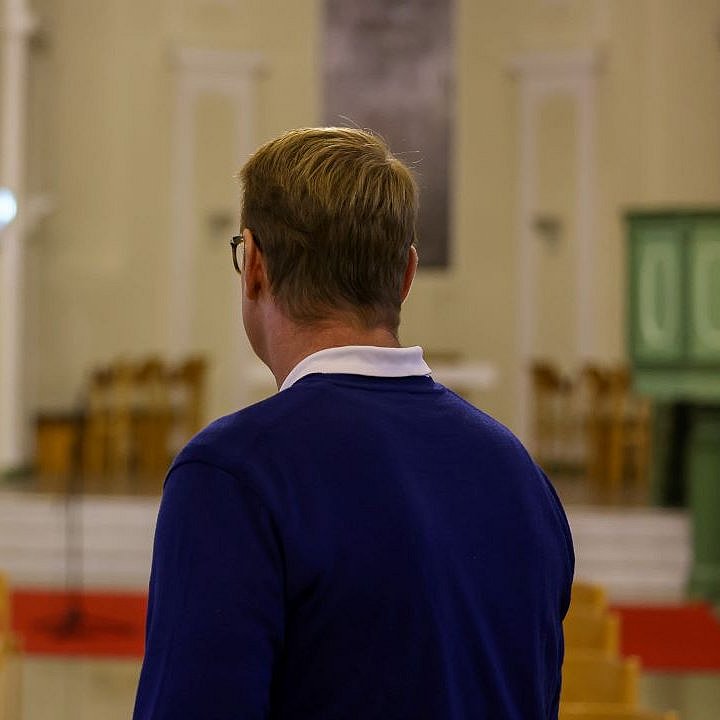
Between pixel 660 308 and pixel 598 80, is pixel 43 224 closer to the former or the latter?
pixel 598 80

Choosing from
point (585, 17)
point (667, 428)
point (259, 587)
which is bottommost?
point (667, 428)

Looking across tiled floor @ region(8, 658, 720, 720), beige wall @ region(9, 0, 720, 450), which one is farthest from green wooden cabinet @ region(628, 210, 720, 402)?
beige wall @ region(9, 0, 720, 450)

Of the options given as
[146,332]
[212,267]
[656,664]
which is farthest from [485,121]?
[656,664]

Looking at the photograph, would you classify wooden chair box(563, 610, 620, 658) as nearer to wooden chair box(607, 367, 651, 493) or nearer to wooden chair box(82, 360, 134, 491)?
wooden chair box(607, 367, 651, 493)

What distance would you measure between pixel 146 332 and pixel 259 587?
1303 centimetres

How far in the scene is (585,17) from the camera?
13781mm

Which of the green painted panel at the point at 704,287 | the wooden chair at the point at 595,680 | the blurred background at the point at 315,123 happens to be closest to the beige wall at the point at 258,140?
the blurred background at the point at 315,123

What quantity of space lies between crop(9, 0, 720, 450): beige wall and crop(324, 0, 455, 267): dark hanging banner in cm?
14

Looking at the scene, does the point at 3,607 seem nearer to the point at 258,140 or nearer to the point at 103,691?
the point at 103,691

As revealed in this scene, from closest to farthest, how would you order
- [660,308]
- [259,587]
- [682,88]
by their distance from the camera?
[259,587] → [660,308] → [682,88]

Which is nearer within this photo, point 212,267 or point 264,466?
point 264,466

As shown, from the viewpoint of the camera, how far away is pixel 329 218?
145 centimetres

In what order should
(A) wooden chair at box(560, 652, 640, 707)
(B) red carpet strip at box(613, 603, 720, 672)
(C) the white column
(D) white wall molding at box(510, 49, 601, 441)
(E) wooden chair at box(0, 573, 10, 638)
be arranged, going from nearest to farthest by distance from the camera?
(A) wooden chair at box(560, 652, 640, 707) → (E) wooden chair at box(0, 573, 10, 638) → (B) red carpet strip at box(613, 603, 720, 672) → (C) the white column → (D) white wall molding at box(510, 49, 601, 441)

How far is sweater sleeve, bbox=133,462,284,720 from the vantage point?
132cm
